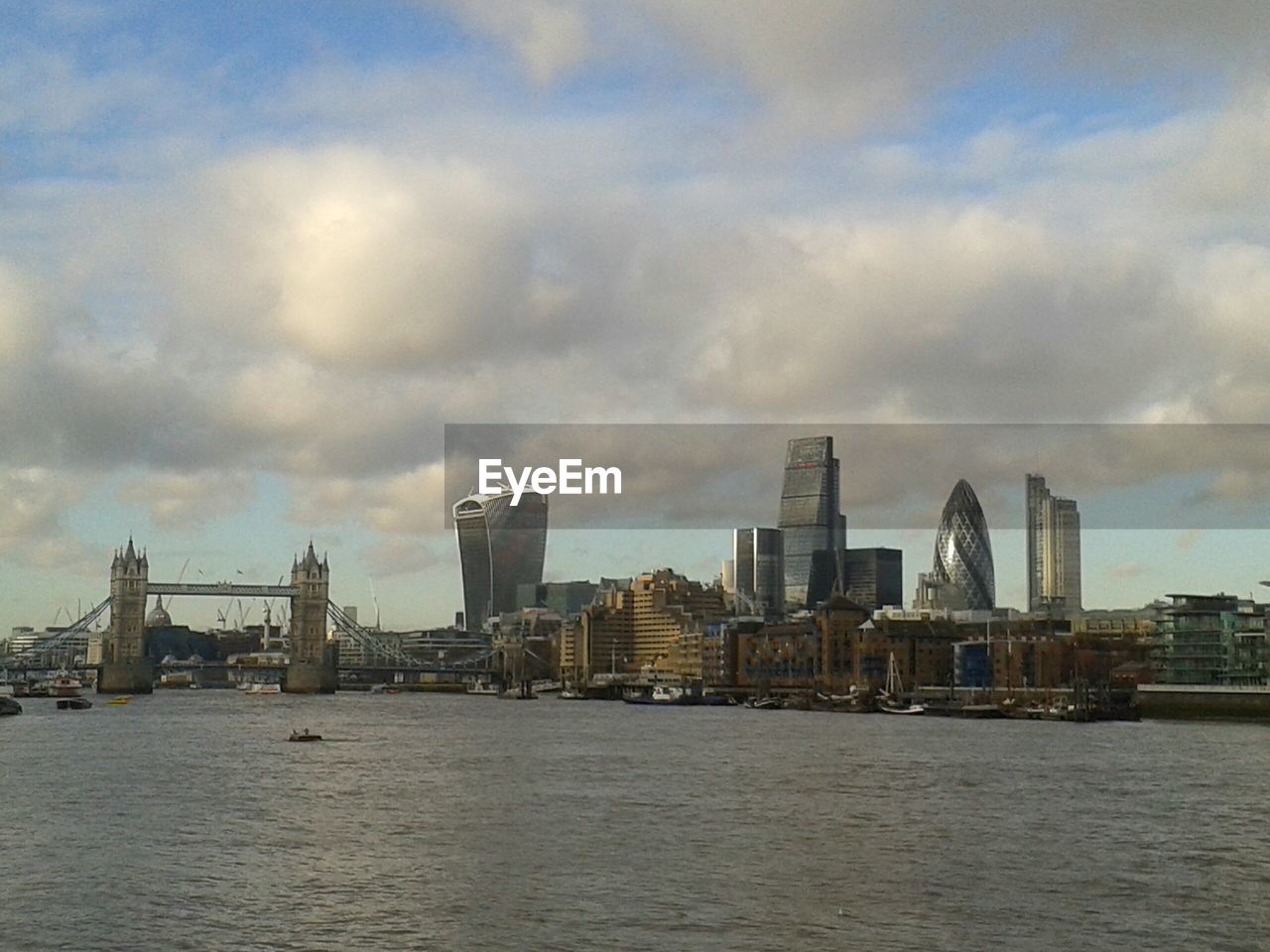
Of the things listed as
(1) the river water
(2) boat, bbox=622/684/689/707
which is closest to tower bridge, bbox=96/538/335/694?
(2) boat, bbox=622/684/689/707

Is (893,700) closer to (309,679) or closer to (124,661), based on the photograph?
(309,679)

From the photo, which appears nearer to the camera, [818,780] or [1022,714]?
[818,780]

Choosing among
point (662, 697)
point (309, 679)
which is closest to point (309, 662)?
point (309, 679)

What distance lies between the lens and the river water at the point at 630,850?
24844 mm

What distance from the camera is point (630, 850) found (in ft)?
107

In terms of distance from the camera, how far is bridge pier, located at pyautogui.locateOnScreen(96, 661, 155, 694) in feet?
581

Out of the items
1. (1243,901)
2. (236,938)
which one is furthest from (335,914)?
(1243,901)

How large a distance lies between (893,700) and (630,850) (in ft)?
325

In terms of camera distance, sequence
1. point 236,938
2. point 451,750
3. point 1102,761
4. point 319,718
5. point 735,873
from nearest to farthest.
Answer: point 236,938
point 735,873
point 1102,761
point 451,750
point 319,718

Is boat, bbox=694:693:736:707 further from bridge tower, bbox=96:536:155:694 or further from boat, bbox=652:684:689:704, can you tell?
bridge tower, bbox=96:536:155:694

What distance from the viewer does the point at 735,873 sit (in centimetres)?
2967

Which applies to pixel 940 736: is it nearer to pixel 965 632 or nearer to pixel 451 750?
pixel 451 750

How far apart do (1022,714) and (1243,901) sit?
82.8m

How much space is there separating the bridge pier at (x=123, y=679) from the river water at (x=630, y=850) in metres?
119
